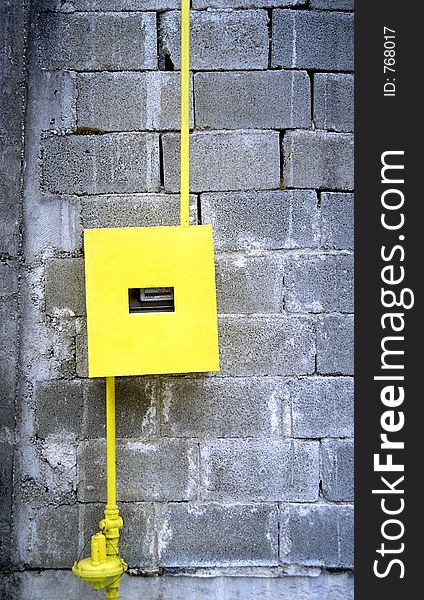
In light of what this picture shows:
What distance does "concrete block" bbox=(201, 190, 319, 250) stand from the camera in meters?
2.26

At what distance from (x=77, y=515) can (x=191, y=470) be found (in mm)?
400

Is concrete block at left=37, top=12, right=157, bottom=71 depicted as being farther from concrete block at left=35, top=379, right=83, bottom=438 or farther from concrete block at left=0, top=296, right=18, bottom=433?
concrete block at left=35, top=379, right=83, bottom=438

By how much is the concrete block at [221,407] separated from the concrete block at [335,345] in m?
0.18

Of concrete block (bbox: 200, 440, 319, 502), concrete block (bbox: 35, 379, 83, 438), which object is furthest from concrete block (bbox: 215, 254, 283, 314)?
concrete block (bbox: 35, 379, 83, 438)

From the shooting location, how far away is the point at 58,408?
224 centimetres

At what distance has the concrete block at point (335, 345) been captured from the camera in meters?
2.26

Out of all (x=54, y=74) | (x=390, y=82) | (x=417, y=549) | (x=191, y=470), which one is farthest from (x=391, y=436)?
(x=54, y=74)

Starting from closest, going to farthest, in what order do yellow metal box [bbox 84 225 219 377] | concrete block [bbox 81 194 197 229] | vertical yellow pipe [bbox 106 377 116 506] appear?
1. yellow metal box [bbox 84 225 219 377]
2. vertical yellow pipe [bbox 106 377 116 506]
3. concrete block [bbox 81 194 197 229]

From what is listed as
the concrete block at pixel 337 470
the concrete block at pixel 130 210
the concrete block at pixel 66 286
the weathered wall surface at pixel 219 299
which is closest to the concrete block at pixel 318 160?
the weathered wall surface at pixel 219 299

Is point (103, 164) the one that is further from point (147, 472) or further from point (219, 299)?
point (147, 472)

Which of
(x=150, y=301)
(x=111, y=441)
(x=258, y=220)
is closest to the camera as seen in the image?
(x=150, y=301)

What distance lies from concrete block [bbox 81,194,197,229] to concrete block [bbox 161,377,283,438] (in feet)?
1.75

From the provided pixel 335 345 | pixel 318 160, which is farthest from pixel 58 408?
pixel 318 160

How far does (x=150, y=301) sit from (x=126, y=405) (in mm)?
404
